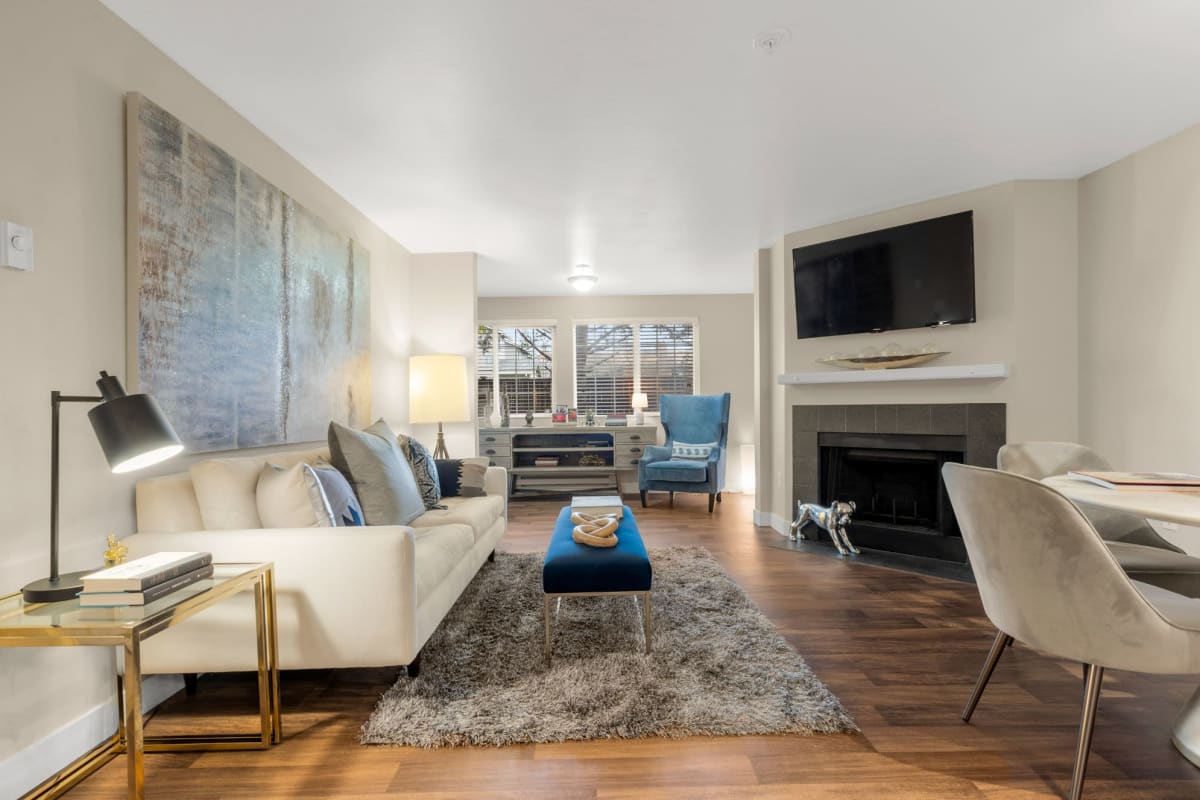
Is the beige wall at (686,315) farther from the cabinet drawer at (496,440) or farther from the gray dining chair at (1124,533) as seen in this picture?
the gray dining chair at (1124,533)

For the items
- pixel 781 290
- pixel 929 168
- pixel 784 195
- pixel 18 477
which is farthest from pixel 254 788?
pixel 781 290

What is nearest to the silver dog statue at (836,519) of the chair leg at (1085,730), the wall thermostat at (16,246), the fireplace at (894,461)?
the fireplace at (894,461)

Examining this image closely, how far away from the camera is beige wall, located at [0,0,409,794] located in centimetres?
159

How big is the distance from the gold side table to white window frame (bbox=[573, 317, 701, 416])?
5389 millimetres

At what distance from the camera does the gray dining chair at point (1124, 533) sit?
2053 millimetres

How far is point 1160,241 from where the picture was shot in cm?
308

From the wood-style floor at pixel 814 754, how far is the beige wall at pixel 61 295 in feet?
1.27

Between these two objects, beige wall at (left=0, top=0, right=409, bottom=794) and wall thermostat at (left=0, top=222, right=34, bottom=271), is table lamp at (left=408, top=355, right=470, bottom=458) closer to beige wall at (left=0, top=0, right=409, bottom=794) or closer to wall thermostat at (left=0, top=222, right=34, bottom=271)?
beige wall at (left=0, top=0, right=409, bottom=794)

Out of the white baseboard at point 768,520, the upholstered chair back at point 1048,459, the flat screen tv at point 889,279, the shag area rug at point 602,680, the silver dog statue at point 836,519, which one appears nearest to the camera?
the shag area rug at point 602,680

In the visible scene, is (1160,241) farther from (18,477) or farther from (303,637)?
(18,477)

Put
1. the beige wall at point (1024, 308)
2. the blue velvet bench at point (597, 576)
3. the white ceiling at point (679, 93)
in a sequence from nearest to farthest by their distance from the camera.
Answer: the white ceiling at point (679, 93), the blue velvet bench at point (597, 576), the beige wall at point (1024, 308)

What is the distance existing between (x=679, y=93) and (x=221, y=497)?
2377mm

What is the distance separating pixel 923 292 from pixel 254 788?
169 inches

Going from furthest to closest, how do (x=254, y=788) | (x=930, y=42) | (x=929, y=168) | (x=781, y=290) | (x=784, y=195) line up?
(x=781, y=290) → (x=784, y=195) → (x=929, y=168) → (x=930, y=42) → (x=254, y=788)
